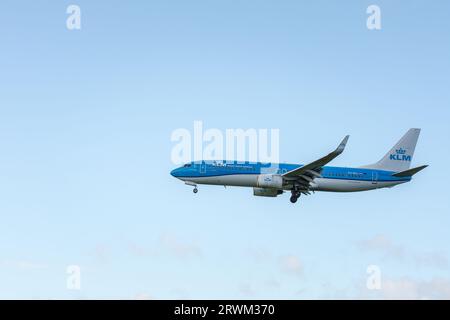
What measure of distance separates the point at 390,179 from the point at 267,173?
46.0ft

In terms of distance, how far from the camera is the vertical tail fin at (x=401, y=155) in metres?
77.2

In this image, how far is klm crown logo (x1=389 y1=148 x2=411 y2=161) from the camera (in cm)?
7843

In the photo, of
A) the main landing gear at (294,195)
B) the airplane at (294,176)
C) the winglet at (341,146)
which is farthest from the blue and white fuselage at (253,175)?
the winglet at (341,146)

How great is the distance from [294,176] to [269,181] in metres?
2.65

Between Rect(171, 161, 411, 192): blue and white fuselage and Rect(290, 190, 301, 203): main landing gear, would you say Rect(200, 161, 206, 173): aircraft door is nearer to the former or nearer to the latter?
Rect(171, 161, 411, 192): blue and white fuselage

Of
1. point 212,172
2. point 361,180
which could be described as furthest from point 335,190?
point 212,172

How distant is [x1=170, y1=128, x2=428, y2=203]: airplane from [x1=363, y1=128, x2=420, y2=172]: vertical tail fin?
0.45ft

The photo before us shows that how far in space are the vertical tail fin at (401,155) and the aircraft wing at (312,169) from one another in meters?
9.68

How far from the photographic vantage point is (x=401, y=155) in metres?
79.2

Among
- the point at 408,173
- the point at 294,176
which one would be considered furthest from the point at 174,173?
the point at 408,173

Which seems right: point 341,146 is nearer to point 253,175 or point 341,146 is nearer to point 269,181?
point 269,181

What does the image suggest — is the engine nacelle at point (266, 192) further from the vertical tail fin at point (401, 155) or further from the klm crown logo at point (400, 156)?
the klm crown logo at point (400, 156)

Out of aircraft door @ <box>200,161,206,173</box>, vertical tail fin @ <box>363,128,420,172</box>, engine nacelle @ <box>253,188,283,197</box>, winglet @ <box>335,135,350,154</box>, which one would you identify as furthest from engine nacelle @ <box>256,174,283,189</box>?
vertical tail fin @ <box>363,128,420,172</box>
